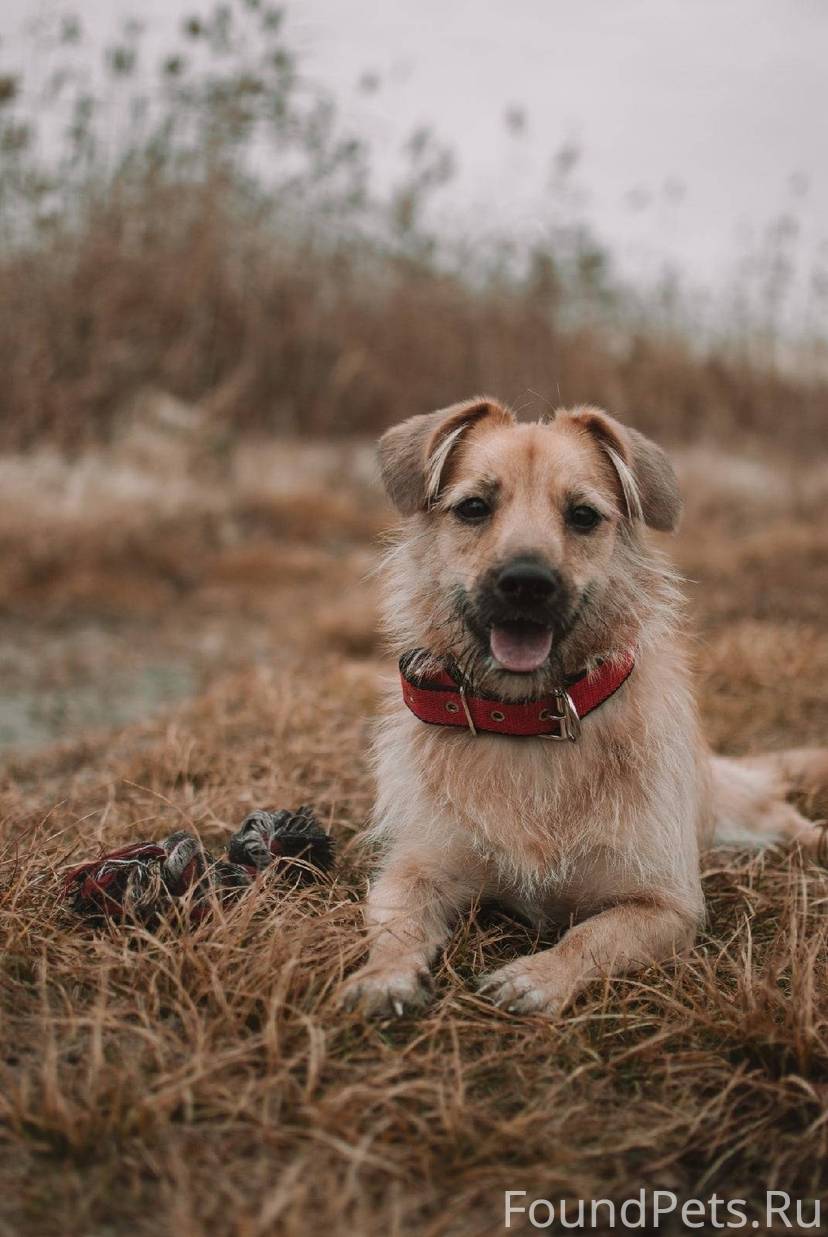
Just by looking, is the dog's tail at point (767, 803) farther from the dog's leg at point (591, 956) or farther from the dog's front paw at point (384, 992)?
the dog's front paw at point (384, 992)

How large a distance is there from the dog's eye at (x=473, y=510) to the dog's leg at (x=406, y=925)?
943mm

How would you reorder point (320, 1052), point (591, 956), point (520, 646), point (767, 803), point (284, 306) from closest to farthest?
point (320, 1052)
point (591, 956)
point (520, 646)
point (767, 803)
point (284, 306)

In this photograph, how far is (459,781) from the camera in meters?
2.66

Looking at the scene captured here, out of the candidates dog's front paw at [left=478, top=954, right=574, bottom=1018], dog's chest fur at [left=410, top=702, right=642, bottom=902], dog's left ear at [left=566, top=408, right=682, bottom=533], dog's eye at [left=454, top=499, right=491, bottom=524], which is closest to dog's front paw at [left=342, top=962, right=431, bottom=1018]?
dog's front paw at [left=478, top=954, right=574, bottom=1018]

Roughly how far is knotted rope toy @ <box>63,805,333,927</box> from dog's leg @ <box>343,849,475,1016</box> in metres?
0.33

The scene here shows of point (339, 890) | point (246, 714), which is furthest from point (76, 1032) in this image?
point (246, 714)

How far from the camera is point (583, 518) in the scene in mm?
2801

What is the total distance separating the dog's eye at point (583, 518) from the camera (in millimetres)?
2779

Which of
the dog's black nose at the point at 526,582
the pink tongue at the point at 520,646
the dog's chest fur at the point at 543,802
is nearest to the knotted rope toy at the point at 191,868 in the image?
the dog's chest fur at the point at 543,802

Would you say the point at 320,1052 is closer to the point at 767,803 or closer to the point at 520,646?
the point at 520,646

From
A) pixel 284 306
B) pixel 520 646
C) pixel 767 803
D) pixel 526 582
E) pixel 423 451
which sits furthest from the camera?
pixel 284 306

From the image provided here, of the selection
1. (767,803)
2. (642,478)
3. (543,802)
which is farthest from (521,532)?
(767,803)

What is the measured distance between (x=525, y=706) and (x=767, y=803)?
1.46 meters


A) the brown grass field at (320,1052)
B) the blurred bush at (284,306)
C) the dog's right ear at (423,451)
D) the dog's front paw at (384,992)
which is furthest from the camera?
the blurred bush at (284,306)
